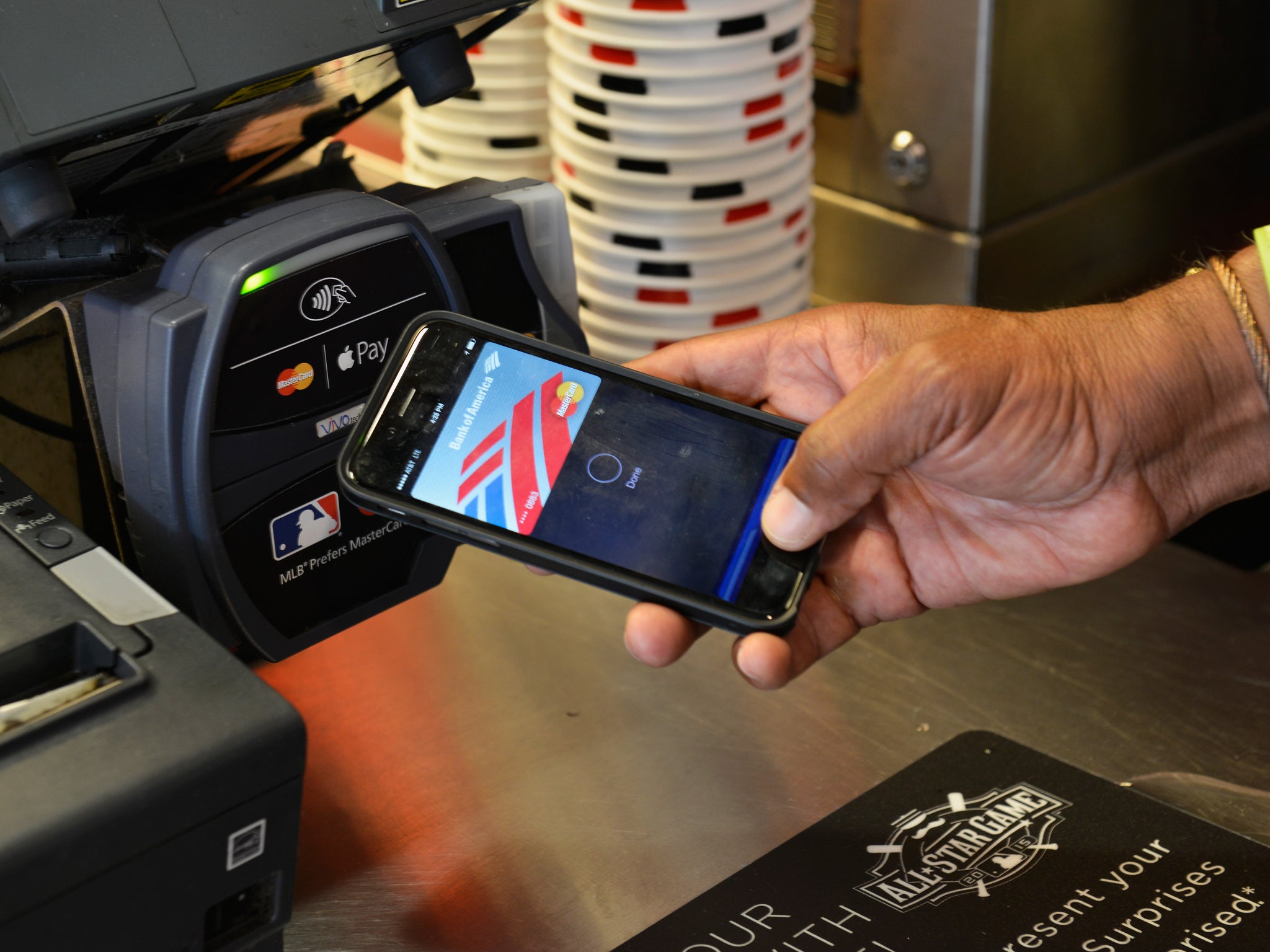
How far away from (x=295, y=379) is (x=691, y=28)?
506 millimetres

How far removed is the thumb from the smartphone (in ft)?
0.16

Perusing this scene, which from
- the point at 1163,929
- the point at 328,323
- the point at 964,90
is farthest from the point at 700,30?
the point at 1163,929

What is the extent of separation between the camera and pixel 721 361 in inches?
34.4

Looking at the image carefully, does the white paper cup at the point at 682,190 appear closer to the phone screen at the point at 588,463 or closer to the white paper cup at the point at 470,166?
the white paper cup at the point at 470,166

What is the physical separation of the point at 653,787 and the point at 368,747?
0.62 ft

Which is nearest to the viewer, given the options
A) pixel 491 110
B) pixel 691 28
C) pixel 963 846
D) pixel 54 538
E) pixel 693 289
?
pixel 54 538

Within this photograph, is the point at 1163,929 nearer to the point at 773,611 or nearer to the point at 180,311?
the point at 773,611

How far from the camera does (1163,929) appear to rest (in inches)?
25.6

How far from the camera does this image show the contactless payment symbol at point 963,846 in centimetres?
69

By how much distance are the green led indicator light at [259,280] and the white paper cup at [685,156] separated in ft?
1.64

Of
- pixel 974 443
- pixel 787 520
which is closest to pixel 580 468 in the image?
pixel 787 520

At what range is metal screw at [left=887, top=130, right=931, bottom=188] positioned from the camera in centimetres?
125

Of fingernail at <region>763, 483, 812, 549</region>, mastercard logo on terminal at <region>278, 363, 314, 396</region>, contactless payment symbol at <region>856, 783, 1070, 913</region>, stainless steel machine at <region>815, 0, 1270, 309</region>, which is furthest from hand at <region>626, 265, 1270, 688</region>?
stainless steel machine at <region>815, 0, 1270, 309</region>

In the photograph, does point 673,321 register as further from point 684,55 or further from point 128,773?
point 128,773
